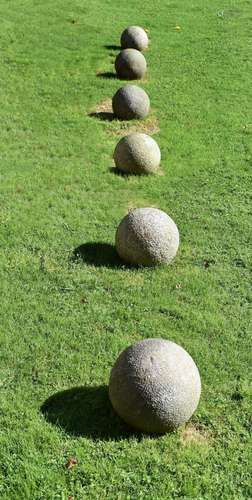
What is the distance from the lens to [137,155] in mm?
11289

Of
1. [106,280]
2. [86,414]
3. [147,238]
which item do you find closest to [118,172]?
[147,238]

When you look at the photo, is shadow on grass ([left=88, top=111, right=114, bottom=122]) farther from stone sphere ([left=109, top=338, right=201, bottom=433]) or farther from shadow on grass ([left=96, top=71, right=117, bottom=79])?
stone sphere ([left=109, top=338, right=201, bottom=433])

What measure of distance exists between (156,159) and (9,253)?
3.79 meters

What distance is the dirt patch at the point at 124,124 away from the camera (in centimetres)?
1339

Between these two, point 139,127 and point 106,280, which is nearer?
point 106,280

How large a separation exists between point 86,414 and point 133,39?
44.9 ft

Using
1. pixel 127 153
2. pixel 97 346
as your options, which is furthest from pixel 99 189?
pixel 97 346

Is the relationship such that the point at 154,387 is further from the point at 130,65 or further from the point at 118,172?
the point at 130,65

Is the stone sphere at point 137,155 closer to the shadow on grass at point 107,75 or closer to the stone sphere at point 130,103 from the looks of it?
the stone sphere at point 130,103

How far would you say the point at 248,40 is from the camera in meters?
19.8

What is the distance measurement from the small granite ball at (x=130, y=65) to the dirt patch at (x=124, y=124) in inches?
82.2

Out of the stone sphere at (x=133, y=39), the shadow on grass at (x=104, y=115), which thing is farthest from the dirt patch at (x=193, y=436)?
the stone sphere at (x=133, y=39)

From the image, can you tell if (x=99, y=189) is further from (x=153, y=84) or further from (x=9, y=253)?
(x=153, y=84)

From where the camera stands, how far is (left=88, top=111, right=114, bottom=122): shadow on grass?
1385 cm
